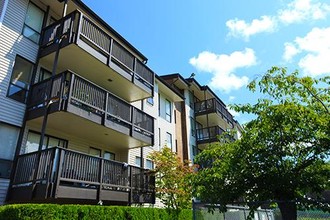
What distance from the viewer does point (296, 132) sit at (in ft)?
25.7

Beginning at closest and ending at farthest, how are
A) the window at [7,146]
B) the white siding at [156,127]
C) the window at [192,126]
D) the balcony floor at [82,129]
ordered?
the window at [7,146]
the balcony floor at [82,129]
the white siding at [156,127]
the window at [192,126]

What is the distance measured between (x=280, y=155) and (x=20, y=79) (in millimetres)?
10976

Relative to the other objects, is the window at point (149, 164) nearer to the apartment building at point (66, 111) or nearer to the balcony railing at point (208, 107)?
the apartment building at point (66, 111)

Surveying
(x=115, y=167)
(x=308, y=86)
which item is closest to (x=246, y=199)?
(x=308, y=86)

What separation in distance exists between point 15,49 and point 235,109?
978cm

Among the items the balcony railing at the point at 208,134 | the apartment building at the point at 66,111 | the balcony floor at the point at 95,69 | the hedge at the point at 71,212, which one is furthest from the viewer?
the balcony railing at the point at 208,134

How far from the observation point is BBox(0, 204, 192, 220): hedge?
800 cm

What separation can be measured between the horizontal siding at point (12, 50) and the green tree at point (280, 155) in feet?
27.1

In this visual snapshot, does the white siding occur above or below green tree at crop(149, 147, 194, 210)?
above

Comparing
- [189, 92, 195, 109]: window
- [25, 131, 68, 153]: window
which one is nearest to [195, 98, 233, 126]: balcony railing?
[189, 92, 195, 109]: window

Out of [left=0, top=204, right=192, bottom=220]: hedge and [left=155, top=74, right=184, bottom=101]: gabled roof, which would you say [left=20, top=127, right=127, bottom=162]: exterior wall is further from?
[left=155, top=74, right=184, bottom=101]: gabled roof

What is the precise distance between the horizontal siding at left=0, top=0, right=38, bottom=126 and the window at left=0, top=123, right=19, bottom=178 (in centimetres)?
31

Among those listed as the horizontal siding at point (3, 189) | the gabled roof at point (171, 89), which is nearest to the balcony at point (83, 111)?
the horizontal siding at point (3, 189)

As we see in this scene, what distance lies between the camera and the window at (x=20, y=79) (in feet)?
38.5
